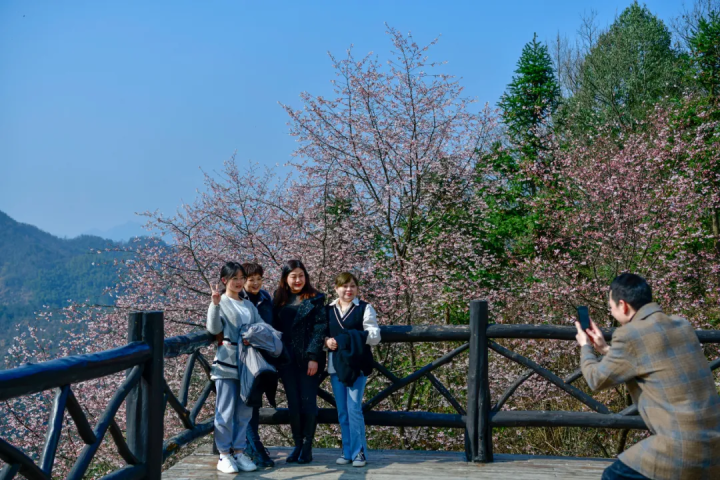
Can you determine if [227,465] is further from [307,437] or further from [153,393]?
[153,393]

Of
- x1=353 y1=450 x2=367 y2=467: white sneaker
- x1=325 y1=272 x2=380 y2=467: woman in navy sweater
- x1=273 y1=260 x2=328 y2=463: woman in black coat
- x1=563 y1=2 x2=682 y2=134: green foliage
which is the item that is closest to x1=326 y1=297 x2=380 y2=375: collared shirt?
x1=325 y1=272 x2=380 y2=467: woman in navy sweater

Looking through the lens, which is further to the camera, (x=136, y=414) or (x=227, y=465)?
(x=227, y=465)

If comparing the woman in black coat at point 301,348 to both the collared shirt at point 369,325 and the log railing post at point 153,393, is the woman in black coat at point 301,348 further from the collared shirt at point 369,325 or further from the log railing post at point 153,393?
the log railing post at point 153,393

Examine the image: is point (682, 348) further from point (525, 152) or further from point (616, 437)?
point (525, 152)

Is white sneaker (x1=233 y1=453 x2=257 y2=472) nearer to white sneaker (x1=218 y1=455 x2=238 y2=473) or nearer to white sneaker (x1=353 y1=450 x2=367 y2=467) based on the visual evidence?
white sneaker (x1=218 y1=455 x2=238 y2=473)

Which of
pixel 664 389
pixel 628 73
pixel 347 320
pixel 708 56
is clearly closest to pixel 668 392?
pixel 664 389

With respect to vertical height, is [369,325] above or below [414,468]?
above

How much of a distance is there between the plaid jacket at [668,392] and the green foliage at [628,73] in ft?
71.0

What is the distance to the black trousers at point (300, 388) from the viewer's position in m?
5.29

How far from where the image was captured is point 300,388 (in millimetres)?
5348

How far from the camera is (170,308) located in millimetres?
10320

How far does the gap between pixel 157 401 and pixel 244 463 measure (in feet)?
4.35

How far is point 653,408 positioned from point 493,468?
8.00 ft

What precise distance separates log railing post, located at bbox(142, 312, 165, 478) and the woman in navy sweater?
1557 millimetres
